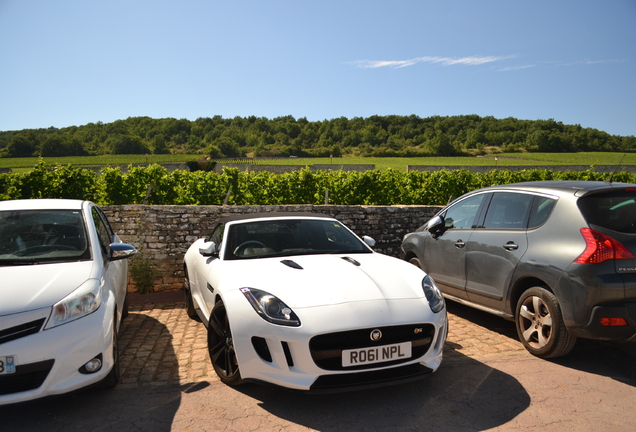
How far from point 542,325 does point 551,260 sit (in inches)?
26.6

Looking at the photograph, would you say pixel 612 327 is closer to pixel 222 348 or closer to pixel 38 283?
pixel 222 348

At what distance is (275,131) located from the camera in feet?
283

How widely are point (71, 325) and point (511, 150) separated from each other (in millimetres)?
79856

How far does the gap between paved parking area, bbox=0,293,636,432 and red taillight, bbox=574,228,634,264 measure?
1.10m

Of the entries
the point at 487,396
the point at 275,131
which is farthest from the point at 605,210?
the point at 275,131

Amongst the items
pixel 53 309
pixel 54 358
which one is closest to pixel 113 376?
pixel 54 358

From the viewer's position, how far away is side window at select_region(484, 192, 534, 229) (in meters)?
5.09

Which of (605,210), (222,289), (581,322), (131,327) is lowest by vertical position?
(131,327)

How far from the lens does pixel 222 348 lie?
3988 millimetres

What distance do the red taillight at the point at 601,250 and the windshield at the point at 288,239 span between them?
82.6 inches

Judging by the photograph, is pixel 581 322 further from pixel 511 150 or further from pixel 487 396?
pixel 511 150

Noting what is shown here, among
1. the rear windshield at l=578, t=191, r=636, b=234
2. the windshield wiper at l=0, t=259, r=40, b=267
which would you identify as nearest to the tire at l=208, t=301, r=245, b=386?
the windshield wiper at l=0, t=259, r=40, b=267

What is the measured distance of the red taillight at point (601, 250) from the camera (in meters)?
3.99

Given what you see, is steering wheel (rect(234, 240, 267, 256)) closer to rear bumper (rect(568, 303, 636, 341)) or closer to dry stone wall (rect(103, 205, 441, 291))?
rear bumper (rect(568, 303, 636, 341))
